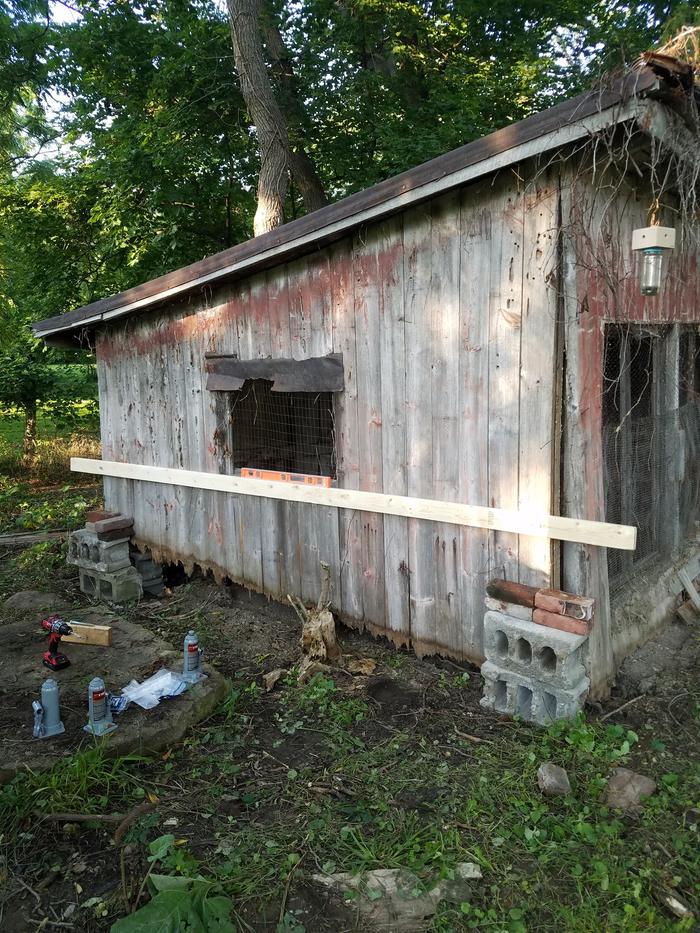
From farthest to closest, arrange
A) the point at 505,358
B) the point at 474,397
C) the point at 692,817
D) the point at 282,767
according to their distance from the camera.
Result: 1. the point at 474,397
2. the point at 505,358
3. the point at 282,767
4. the point at 692,817

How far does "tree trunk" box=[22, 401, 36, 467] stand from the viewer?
Result: 1215cm

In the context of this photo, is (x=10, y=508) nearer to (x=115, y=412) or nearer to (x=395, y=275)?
(x=115, y=412)

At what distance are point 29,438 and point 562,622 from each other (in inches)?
443

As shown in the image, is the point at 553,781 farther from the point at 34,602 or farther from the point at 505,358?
the point at 34,602

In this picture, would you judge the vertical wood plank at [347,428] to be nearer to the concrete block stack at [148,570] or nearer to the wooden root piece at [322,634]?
the wooden root piece at [322,634]

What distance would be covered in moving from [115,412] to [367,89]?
27.3 feet

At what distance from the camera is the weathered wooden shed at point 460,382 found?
3.82 m

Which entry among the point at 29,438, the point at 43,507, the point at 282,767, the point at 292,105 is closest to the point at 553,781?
the point at 282,767

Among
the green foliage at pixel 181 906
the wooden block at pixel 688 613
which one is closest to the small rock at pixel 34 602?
the green foliage at pixel 181 906

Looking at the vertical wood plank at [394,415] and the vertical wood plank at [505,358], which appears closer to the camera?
the vertical wood plank at [505,358]

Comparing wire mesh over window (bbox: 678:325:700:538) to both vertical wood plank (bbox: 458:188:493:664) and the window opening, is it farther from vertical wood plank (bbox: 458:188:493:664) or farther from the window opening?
vertical wood plank (bbox: 458:188:493:664)

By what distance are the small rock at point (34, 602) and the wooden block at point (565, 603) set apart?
14.2ft

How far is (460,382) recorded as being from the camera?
433cm

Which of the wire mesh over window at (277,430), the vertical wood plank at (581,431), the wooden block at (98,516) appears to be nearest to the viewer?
the vertical wood plank at (581,431)
